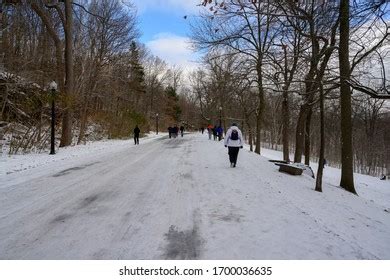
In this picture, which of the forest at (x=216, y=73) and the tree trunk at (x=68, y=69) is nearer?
the forest at (x=216, y=73)

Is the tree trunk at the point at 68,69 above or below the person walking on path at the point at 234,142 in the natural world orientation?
above

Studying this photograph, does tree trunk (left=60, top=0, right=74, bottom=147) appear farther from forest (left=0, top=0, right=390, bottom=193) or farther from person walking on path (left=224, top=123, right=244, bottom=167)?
person walking on path (left=224, top=123, right=244, bottom=167)

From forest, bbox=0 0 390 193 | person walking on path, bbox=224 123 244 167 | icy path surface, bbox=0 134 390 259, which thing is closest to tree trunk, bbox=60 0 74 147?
forest, bbox=0 0 390 193

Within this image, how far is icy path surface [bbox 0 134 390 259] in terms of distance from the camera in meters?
4.82

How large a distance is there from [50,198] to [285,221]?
515 centimetres

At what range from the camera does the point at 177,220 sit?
20.1 feet

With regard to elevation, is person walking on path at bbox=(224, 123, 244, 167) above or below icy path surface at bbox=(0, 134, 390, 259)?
above

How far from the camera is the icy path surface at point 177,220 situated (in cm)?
482

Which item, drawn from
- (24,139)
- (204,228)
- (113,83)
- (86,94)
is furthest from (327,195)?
(113,83)

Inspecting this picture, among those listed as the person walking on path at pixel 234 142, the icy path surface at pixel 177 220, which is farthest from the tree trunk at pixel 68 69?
the person walking on path at pixel 234 142

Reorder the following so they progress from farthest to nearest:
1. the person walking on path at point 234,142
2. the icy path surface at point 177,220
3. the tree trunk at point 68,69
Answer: the tree trunk at point 68,69 < the person walking on path at point 234,142 < the icy path surface at point 177,220

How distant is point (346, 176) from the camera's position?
13.3m

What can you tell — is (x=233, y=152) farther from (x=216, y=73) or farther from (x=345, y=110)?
(x=216, y=73)

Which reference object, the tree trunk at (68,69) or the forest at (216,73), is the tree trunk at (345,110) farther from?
the tree trunk at (68,69)
